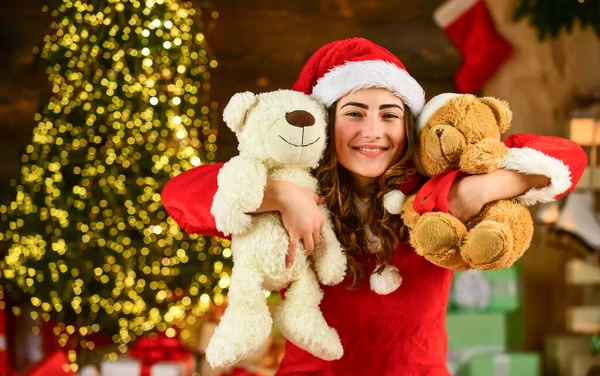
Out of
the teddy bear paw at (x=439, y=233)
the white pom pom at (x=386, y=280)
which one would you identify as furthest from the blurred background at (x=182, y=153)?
the teddy bear paw at (x=439, y=233)

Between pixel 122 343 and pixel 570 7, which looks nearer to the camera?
pixel 122 343

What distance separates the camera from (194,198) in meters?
1.02

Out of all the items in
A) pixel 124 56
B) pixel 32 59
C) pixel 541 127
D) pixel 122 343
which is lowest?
pixel 122 343

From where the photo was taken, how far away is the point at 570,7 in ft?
8.09

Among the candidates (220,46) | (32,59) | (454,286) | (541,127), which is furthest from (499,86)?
(32,59)

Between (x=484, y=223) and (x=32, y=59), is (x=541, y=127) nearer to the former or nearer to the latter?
(x=484, y=223)

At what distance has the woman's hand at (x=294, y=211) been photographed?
0.96m

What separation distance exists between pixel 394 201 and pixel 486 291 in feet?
5.25

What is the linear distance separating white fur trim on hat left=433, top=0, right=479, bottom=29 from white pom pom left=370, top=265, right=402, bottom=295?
6.06ft

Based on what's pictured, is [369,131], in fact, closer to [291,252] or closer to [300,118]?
[300,118]

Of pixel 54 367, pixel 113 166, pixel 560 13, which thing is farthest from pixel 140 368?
pixel 560 13

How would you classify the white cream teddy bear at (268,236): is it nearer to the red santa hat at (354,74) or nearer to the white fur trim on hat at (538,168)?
the red santa hat at (354,74)

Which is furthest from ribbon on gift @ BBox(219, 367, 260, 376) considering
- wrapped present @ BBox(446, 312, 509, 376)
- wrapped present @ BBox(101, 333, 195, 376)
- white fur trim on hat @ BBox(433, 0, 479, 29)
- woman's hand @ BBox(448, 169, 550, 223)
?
white fur trim on hat @ BBox(433, 0, 479, 29)

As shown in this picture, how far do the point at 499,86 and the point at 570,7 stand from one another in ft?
1.42
